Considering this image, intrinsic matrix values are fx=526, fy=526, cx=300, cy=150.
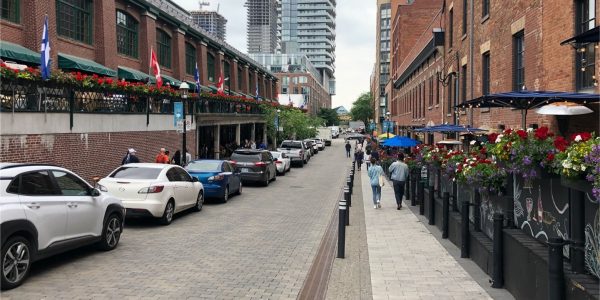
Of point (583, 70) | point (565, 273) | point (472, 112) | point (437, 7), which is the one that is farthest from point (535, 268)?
point (437, 7)

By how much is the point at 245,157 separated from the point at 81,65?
907 centimetres

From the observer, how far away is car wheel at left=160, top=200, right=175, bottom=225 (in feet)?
41.8

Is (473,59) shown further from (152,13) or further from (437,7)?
(437,7)

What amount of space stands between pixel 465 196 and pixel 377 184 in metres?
5.84

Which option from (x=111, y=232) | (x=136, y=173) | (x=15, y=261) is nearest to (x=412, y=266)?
(x=111, y=232)

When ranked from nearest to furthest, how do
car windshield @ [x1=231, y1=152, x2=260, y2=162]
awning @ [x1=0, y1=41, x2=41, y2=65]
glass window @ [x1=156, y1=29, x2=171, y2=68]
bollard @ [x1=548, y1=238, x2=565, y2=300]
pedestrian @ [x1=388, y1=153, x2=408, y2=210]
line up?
bollard @ [x1=548, y1=238, x2=565, y2=300] < pedestrian @ [x1=388, y1=153, x2=408, y2=210] < awning @ [x1=0, y1=41, x2=41, y2=65] < car windshield @ [x1=231, y1=152, x2=260, y2=162] < glass window @ [x1=156, y1=29, x2=171, y2=68]

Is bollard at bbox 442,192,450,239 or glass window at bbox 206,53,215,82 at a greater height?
glass window at bbox 206,53,215,82

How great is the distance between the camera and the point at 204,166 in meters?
18.0

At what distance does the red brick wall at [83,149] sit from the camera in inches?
548

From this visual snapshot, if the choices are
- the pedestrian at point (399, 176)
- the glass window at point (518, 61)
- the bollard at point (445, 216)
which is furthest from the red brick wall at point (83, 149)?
the glass window at point (518, 61)

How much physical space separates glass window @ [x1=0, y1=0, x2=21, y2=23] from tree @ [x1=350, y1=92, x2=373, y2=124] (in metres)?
137

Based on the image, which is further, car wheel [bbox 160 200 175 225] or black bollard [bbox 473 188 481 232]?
car wheel [bbox 160 200 175 225]

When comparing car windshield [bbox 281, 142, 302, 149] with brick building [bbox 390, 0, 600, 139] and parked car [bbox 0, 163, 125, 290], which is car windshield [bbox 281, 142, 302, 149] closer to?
brick building [bbox 390, 0, 600, 139]

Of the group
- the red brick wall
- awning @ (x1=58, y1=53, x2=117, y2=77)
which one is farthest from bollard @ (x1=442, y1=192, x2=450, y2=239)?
awning @ (x1=58, y1=53, x2=117, y2=77)
